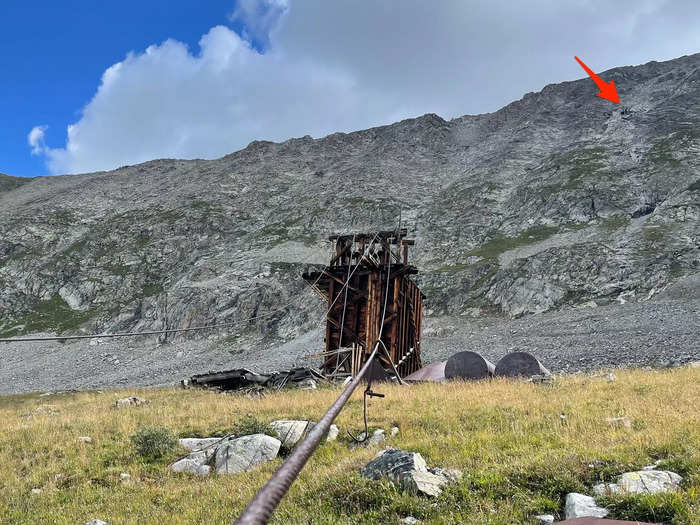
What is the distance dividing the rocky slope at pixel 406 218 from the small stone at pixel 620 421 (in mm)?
31437

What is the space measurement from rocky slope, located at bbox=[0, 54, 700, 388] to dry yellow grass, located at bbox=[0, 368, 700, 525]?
29.7 metres

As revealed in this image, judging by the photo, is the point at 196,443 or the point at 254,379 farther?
the point at 254,379

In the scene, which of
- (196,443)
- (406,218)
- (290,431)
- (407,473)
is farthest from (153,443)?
(406,218)

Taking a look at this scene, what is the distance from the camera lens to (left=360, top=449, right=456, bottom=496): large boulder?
16.1 feet

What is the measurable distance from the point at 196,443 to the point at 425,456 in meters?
4.99

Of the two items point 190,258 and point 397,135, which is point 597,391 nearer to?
point 190,258

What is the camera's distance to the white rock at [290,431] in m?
8.26

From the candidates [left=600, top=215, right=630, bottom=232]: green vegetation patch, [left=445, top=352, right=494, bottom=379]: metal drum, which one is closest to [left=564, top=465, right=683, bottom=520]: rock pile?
[left=445, top=352, right=494, bottom=379]: metal drum

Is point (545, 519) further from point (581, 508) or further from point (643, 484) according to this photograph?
point (643, 484)

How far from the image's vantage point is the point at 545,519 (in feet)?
13.5

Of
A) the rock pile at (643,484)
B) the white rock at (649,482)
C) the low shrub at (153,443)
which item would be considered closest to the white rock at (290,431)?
the low shrub at (153,443)

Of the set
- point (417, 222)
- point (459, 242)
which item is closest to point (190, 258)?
point (417, 222)

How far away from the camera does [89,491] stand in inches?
269

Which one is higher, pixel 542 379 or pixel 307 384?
pixel 542 379
